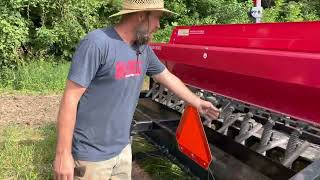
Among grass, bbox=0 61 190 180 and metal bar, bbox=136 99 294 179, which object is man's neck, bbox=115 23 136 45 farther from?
grass, bbox=0 61 190 180

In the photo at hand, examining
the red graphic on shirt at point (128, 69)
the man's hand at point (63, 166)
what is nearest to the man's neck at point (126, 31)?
the red graphic on shirt at point (128, 69)

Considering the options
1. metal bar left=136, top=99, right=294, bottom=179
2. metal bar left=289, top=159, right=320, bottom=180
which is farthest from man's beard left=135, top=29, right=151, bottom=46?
metal bar left=136, top=99, right=294, bottom=179

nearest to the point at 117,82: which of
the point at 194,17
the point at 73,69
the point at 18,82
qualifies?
the point at 73,69

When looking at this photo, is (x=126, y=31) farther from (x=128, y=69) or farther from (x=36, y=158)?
(x=36, y=158)

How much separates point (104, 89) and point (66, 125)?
306 mm

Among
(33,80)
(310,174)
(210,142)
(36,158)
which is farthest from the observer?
(33,80)

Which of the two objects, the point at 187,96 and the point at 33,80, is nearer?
the point at 187,96

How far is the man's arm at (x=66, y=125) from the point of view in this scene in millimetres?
2350

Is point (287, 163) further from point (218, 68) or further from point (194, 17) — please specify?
point (194, 17)

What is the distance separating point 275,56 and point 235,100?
0.96 m

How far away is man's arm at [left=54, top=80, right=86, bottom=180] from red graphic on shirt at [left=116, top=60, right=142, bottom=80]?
0.24 metres

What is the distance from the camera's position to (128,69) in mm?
2584

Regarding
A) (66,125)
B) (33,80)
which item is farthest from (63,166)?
(33,80)

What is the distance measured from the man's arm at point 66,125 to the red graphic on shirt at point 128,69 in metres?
0.24
